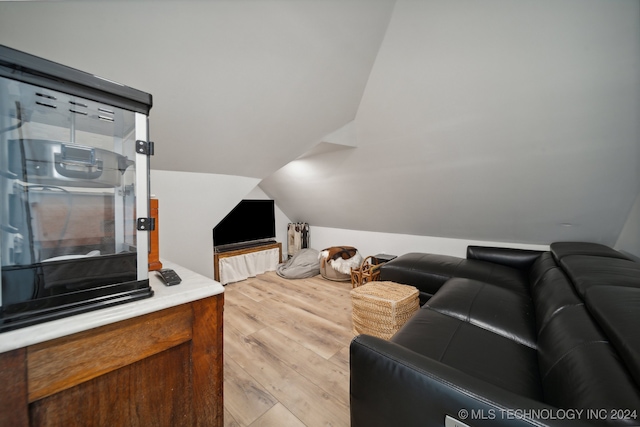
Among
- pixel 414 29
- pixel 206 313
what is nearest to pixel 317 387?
pixel 206 313

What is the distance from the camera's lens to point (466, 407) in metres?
0.73

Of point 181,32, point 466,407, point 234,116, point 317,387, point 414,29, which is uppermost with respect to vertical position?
point 414,29

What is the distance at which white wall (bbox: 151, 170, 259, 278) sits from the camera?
247 centimetres

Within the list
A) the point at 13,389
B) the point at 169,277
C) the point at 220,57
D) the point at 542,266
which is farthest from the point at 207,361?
the point at 542,266

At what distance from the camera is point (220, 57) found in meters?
1.53

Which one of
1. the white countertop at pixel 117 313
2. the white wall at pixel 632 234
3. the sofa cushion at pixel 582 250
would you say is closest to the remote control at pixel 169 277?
the white countertop at pixel 117 313

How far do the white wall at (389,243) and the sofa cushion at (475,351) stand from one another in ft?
6.68

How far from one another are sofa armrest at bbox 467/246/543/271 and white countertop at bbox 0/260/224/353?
3103mm

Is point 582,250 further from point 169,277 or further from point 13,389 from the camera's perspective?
point 13,389

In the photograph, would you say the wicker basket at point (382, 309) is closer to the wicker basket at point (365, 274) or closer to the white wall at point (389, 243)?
the wicker basket at point (365, 274)

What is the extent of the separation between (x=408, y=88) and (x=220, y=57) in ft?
4.98

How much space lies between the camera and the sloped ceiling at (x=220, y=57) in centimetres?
→ 116

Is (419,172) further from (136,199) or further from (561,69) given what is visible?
(136,199)

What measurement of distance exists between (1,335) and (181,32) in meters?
1.55
